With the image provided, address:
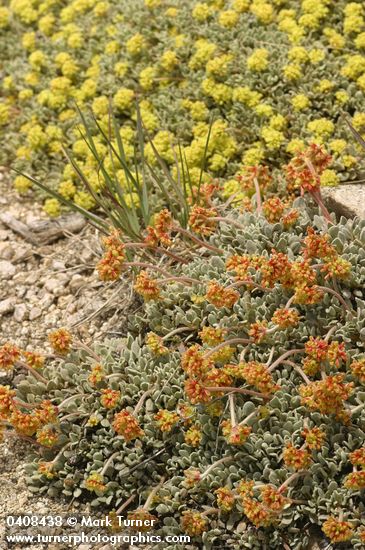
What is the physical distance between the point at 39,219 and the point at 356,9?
281 cm

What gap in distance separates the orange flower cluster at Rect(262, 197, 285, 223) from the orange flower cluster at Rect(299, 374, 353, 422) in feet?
3.54

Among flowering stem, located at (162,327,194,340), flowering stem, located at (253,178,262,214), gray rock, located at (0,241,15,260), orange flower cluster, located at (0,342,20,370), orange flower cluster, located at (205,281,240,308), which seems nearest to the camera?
orange flower cluster, located at (205,281,240,308)

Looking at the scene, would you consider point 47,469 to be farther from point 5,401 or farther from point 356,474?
point 356,474

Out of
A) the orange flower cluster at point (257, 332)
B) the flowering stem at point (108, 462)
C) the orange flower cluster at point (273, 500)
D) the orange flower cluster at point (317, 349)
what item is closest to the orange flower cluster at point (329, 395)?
the orange flower cluster at point (317, 349)

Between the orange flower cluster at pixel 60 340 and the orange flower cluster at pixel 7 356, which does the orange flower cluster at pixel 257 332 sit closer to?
the orange flower cluster at pixel 60 340

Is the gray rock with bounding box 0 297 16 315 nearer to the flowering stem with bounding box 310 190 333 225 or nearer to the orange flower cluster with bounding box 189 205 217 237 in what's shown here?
the orange flower cluster with bounding box 189 205 217 237

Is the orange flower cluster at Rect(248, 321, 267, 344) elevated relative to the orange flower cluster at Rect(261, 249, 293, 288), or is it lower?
lower

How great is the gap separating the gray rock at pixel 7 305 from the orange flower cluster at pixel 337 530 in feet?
8.55

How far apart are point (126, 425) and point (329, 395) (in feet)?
3.37

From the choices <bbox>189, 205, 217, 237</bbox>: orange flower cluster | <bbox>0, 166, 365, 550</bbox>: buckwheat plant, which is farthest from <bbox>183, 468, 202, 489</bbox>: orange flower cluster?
<bbox>189, 205, 217, 237</bbox>: orange flower cluster

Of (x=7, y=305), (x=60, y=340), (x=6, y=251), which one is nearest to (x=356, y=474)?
(x=60, y=340)

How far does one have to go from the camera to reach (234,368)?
3.96m

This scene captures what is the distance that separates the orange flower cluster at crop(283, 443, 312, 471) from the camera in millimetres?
3676

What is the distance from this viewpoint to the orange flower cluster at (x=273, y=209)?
14.6ft
